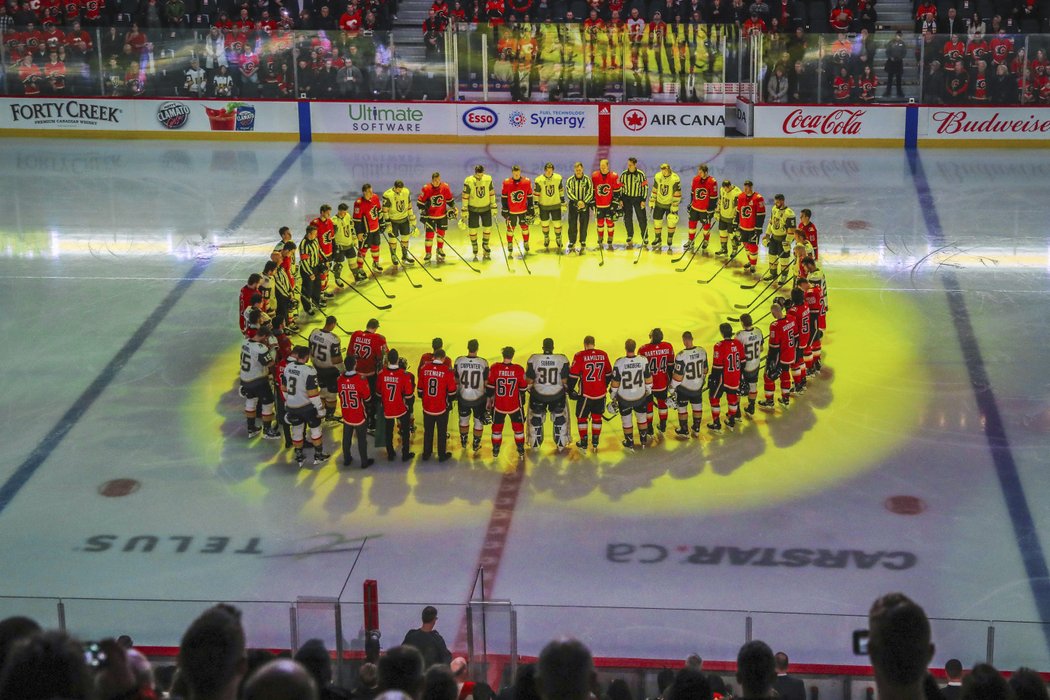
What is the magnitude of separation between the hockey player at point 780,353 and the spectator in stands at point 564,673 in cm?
975

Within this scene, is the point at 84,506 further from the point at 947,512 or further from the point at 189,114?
the point at 189,114

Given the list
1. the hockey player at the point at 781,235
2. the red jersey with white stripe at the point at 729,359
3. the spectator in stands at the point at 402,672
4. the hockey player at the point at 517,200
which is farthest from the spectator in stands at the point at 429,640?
the hockey player at the point at 517,200

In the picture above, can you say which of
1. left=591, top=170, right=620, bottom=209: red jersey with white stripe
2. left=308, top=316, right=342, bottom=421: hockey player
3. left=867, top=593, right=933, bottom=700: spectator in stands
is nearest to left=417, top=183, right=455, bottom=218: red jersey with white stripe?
left=591, top=170, right=620, bottom=209: red jersey with white stripe

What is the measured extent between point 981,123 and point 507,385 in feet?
56.9

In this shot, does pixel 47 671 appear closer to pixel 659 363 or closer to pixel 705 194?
pixel 659 363

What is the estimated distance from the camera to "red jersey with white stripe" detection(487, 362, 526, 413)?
508 inches

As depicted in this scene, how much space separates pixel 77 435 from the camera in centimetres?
1382

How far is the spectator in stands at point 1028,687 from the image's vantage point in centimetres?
508

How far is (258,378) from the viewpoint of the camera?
13336mm

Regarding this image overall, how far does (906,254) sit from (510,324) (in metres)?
6.61

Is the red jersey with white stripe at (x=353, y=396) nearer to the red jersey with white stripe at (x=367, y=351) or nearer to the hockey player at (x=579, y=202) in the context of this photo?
the red jersey with white stripe at (x=367, y=351)

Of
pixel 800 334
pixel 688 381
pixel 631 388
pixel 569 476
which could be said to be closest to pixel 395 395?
pixel 569 476

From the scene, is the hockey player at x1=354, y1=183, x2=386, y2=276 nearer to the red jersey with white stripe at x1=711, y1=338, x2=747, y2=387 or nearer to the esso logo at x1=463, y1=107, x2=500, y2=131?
the red jersey with white stripe at x1=711, y1=338, x2=747, y2=387

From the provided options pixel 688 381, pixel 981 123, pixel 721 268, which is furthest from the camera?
pixel 981 123
